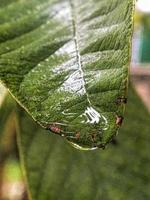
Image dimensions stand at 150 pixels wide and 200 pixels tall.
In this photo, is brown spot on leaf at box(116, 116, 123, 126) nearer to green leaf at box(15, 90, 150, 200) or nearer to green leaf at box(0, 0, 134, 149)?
green leaf at box(0, 0, 134, 149)

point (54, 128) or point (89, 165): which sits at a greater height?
point (54, 128)

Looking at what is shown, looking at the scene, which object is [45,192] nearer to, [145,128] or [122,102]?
[145,128]

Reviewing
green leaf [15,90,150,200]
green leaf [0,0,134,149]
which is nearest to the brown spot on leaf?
green leaf [0,0,134,149]

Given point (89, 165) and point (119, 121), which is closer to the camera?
point (119, 121)

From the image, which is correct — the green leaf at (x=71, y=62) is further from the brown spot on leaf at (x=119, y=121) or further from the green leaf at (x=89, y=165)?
the green leaf at (x=89, y=165)

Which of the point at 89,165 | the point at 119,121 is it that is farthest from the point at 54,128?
the point at 89,165

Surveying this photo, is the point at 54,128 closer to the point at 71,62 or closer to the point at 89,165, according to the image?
the point at 71,62

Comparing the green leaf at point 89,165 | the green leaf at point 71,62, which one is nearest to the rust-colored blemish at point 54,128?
the green leaf at point 71,62

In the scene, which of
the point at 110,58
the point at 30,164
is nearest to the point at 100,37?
the point at 110,58
